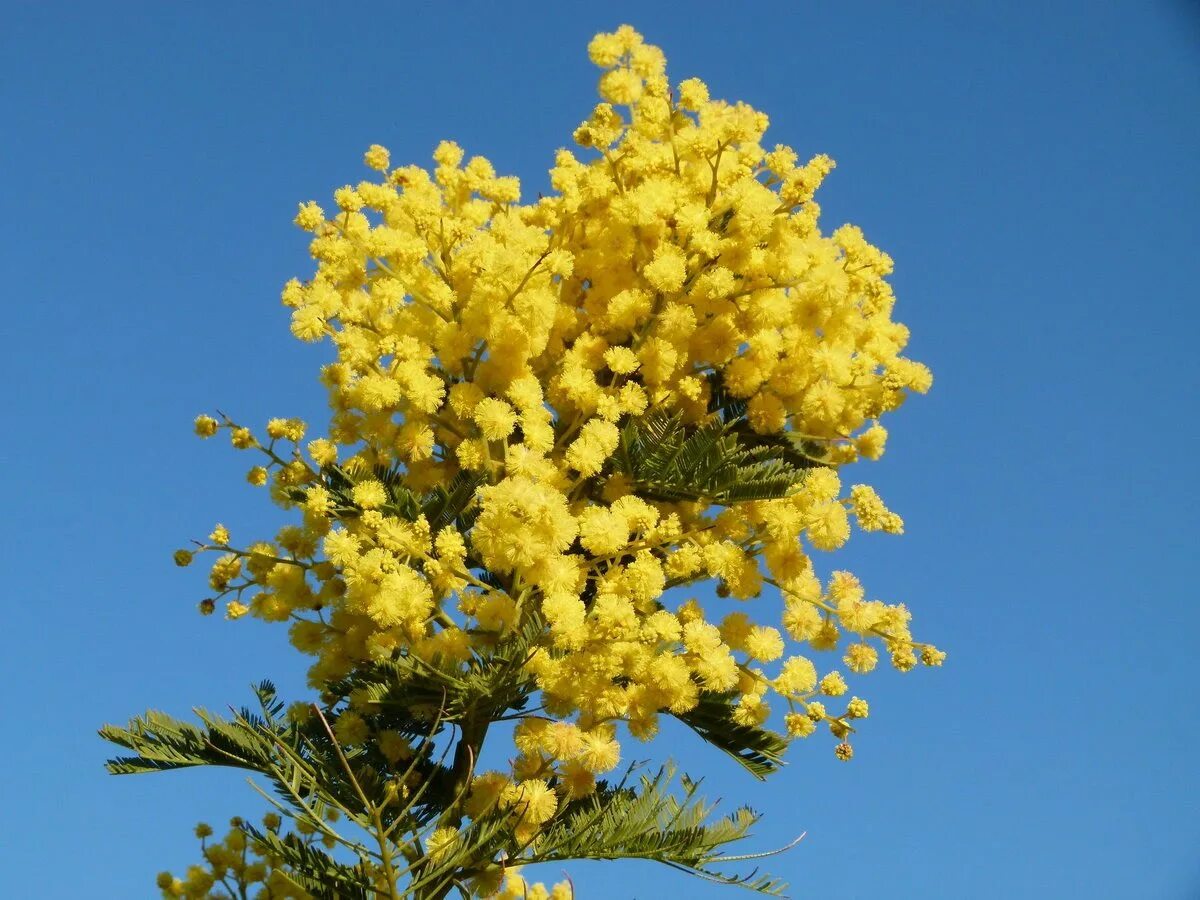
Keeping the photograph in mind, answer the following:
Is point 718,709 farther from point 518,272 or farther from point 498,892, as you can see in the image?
point 518,272

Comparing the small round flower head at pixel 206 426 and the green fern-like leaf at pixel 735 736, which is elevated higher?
the small round flower head at pixel 206 426

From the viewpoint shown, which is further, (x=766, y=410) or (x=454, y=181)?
(x=454, y=181)

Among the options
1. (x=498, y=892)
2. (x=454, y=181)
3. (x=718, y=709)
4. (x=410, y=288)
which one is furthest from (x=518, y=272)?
(x=498, y=892)

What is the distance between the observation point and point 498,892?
6.23 meters

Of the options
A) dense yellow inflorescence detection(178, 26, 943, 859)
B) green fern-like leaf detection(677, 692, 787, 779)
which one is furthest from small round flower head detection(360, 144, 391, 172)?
green fern-like leaf detection(677, 692, 787, 779)

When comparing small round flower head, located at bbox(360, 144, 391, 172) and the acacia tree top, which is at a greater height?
small round flower head, located at bbox(360, 144, 391, 172)

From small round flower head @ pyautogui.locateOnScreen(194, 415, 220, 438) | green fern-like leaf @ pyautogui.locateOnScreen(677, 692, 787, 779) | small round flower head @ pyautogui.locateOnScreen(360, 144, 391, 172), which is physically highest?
small round flower head @ pyautogui.locateOnScreen(360, 144, 391, 172)

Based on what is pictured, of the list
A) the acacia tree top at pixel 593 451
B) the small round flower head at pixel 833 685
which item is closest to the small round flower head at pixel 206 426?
the acacia tree top at pixel 593 451

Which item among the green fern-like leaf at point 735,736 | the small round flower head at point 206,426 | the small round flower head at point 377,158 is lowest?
the green fern-like leaf at point 735,736

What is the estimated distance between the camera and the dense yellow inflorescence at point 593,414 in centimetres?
585

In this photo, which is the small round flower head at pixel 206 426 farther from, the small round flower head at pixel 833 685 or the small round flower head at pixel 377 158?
the small round flower head at pixel 833 685

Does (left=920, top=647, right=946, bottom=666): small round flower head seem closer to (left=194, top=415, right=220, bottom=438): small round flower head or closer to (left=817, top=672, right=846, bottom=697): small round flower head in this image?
(left=817, top=672, right=846, bottom=697): small round flower head

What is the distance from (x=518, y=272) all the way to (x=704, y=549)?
1640 millimetres

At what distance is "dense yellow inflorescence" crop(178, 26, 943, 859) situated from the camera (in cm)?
585
